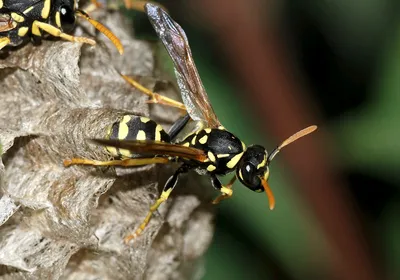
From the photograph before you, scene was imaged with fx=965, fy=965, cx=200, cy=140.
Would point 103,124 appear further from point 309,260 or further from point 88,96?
point 309,260

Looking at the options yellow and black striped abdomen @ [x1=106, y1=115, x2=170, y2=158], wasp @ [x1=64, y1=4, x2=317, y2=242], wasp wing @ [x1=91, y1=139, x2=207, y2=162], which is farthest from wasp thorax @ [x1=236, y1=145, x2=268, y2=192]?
yellow and black striped abdomen @ [x1=106, y1=115, x2=170, y2=158]

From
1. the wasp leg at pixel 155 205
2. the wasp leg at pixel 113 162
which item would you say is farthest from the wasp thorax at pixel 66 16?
the wasp leg at pixel 155 205

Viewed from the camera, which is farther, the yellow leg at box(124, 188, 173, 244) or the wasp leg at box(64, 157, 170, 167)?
the yellow leg at box(124, 188, 173, 244)

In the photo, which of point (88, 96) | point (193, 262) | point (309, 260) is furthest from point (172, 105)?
point (309, 260)

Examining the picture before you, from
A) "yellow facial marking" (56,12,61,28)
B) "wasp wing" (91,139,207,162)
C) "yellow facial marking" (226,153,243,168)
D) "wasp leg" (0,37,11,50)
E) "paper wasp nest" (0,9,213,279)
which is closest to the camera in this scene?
"wasp wing" (91,139,207,162)

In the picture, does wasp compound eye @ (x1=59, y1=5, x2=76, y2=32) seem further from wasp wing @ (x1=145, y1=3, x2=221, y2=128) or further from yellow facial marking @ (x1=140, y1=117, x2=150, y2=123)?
yellow facial marking @ (x1=140, y1=117, x2=150, y2=123)

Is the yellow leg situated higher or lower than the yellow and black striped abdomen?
lower

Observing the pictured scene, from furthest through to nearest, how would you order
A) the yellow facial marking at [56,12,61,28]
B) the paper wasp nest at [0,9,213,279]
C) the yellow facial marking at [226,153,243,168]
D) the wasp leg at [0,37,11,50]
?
the yellow facial marking at [226,153,243,168] < the yellow facial marking at [56,12,61,28] < the wasp leg at [0,37,11,50] < the paper wasp nest at [0,9,213,279]
